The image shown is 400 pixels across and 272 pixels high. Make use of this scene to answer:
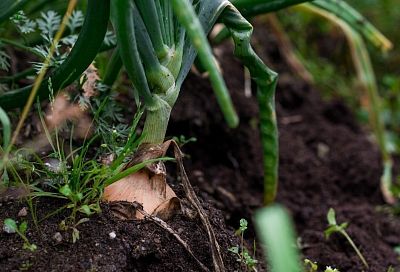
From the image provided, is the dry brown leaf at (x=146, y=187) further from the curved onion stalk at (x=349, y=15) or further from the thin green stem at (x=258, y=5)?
the curved onion stalk at (x=349, y=15)

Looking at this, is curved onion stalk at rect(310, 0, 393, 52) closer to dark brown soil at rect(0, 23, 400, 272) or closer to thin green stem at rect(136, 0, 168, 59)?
dark brown soil at rect(0, 23, 400, 272)

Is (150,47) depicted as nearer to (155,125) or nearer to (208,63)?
(155,125)

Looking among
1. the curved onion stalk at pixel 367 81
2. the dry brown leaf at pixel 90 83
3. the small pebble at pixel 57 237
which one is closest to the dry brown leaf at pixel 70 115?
the dry brown leaf at pixel 90 83

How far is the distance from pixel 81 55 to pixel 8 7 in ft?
0.64

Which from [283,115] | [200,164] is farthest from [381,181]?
[200,164]

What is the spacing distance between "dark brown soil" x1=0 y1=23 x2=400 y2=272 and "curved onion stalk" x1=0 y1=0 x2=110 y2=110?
0.83 feet

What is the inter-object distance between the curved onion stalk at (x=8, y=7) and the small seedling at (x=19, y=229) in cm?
43

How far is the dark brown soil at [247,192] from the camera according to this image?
4.07 ft

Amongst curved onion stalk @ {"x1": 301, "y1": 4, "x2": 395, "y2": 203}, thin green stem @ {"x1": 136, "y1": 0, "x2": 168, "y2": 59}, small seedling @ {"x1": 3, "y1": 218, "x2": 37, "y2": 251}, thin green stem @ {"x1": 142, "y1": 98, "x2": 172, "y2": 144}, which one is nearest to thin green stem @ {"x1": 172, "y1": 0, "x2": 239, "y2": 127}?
thin green stem @ {"x1": 136, "y1": 0, "x2": 168, "y2": 59}

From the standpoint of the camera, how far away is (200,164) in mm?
2057

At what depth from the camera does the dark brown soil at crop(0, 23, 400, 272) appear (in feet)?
4.07

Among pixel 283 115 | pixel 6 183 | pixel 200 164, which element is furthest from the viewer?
pixel 283 115

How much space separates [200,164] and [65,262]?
35.6 inches

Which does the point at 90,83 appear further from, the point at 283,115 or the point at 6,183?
the point at 283,115
